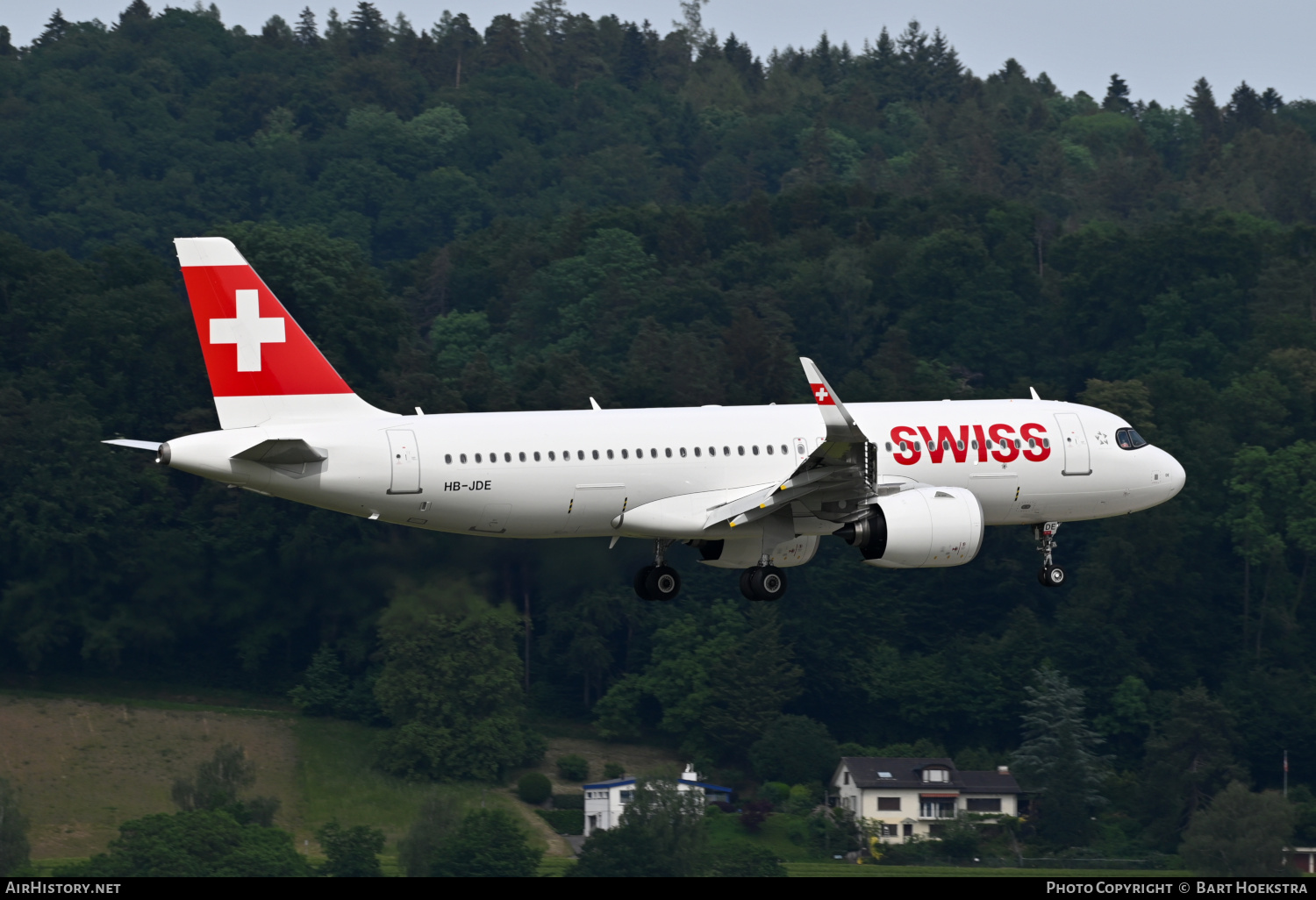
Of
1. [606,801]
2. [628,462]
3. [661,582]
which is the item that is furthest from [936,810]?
[628,462]

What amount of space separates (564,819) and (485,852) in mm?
11303

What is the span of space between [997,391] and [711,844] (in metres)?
54.9

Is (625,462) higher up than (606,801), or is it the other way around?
(625,462)

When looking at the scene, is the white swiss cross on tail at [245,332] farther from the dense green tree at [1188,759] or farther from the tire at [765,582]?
the dense green tree at [1188,759]

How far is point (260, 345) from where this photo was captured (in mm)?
54625

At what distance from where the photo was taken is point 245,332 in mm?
54562

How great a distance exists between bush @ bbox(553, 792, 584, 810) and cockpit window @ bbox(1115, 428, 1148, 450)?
Answer: 216ft

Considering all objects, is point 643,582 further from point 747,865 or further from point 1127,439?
point 747,865

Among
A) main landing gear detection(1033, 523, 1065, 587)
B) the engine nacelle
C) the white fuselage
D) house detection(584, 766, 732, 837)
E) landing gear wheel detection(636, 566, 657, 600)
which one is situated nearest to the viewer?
the white fuselage

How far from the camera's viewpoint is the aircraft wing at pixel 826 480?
52.9 m

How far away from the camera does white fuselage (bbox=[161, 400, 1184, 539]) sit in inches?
2112

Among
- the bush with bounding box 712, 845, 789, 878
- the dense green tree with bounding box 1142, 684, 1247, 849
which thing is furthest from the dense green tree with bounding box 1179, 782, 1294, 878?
the bush with bounding box 712, 845, 789, 878

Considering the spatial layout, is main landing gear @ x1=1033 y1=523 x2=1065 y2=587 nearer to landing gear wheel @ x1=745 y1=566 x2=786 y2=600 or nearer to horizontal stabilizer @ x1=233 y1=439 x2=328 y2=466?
landing gear wheel @ x1=745 y1=566 x2=786 y2=600
